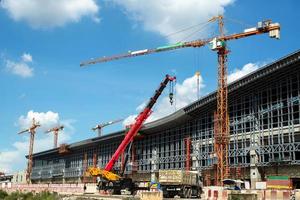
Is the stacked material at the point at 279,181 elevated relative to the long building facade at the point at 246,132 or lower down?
lower down

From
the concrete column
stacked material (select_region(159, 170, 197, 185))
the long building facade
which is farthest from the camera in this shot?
the concrete column

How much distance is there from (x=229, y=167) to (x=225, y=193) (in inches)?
1602

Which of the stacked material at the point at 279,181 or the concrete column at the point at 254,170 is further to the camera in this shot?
the concrete column at the point at 254,170

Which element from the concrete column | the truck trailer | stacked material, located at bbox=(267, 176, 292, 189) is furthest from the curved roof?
the truck trailer

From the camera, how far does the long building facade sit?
74.5 metres

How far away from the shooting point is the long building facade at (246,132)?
7450cm

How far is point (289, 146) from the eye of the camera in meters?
74.3

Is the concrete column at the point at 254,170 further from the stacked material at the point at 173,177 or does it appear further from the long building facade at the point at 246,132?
the stacked material at the point at 173,177

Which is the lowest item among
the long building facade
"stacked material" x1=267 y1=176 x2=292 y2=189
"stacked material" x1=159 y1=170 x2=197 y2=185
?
"stacked material" x1=267 y1=176 x2=292 y2=189

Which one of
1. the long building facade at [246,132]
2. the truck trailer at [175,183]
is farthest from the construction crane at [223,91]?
the truck trailer at [175,183]

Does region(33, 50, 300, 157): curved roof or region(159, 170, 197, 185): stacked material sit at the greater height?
region(33, 50, 300, 157): curved roof

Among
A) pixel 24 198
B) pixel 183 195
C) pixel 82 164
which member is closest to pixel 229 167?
pixel 183 195

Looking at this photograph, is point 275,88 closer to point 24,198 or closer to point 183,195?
point 183,195

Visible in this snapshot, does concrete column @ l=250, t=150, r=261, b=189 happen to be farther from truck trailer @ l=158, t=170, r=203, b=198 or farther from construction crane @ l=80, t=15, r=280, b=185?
truck trailer @ l=158, t=170, r=203, b=198
